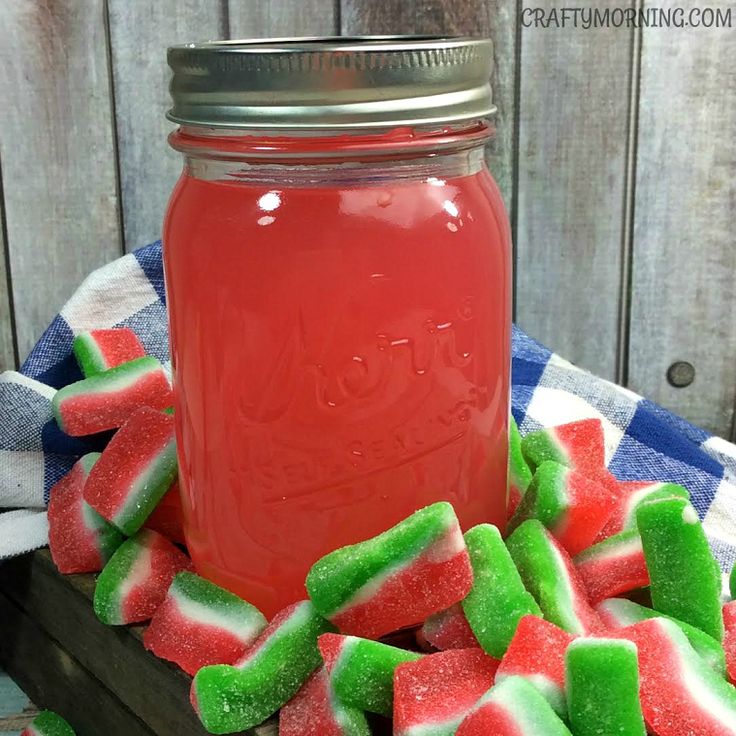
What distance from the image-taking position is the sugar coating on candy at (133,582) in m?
0.81

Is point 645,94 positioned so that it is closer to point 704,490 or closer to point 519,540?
point 704,490

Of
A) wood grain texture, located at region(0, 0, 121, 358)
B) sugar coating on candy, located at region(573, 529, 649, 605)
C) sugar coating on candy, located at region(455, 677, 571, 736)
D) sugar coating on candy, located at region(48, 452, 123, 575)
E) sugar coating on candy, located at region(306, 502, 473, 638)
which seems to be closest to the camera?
sugar coating on candy, located at region(455, 677, 571, 736)

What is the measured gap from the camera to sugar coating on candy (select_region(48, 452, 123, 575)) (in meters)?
0.88

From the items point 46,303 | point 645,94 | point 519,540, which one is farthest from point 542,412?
point 46,303

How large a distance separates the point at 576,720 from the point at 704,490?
59 cm

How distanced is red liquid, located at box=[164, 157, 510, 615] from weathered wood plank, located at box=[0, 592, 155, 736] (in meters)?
0.20

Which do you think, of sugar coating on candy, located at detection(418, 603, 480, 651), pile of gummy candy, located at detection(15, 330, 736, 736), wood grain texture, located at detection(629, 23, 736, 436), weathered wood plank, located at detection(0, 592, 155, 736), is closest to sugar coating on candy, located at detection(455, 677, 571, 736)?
pile of gummy candy, located at detection(15, 330, 736, 736)

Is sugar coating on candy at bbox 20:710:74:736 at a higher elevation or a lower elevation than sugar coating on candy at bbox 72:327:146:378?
lower

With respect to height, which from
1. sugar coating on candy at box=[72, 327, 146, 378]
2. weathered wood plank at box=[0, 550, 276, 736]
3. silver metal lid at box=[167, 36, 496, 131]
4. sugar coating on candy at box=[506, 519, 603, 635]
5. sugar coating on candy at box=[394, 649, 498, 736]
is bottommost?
weathered wood plank at box=[0, 550, 276, 736]

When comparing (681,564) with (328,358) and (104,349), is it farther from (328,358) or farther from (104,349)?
(104,349)

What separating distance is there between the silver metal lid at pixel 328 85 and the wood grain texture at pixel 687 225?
3.17 ft

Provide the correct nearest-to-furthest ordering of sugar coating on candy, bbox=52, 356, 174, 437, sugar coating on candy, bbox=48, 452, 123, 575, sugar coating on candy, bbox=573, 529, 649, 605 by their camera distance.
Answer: sugar coating on candy, bbox=573, 529, 649, 605 < sugar coating on candy, bbox=48, 452, 123, 575 < sugar coating on candy, bbox=52, 356, 174, 437

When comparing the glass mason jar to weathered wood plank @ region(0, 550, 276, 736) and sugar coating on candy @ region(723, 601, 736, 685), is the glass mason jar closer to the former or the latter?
weathered wood plank @ region(0, 550, 276, 736)

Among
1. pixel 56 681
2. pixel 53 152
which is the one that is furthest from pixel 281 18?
pixel 56 681
